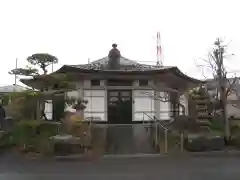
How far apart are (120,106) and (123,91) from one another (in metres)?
1.26

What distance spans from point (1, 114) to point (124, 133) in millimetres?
7688

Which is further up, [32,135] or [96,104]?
[96,104]

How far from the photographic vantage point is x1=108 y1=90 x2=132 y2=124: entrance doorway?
3056cm

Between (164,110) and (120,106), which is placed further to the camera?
(164,110)

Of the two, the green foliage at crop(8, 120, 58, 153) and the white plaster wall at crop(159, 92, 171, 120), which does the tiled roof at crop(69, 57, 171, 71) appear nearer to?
the white plaster wall at crop(159, 92, 171, 120)

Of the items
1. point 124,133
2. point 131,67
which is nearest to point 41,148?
point 124,133

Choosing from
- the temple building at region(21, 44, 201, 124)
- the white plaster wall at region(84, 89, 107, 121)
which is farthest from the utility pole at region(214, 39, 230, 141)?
the white plaster wall at region(84, 89, 107, 121)

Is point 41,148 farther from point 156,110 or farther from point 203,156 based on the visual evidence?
point 156,110

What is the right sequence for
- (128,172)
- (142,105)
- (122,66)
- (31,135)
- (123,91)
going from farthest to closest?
(122,66)
(123,91)
(142,105)
(31,135)
(128,172)

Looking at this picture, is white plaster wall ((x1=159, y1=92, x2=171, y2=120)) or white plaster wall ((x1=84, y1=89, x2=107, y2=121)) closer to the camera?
white plaster wall ((x1=84, y1=89, x2=107, y2=121))

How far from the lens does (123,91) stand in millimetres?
30828

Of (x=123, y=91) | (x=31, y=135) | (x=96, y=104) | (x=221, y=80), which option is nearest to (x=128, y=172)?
(x=31, y=135)

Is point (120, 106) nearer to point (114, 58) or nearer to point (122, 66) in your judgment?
point (122, 66)

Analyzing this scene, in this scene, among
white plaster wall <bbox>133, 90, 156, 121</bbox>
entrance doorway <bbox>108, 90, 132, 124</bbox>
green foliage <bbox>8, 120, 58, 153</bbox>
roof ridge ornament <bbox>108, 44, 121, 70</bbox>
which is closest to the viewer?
green foliage <bbox>8, 120, 58, 153</bbox>
